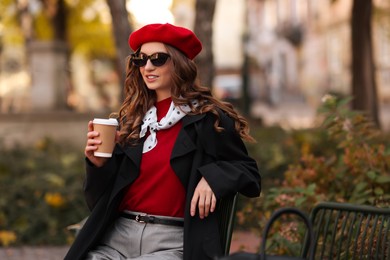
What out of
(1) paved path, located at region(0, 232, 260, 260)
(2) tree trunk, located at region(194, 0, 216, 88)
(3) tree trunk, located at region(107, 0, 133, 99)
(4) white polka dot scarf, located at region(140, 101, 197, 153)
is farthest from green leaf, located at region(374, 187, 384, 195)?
(3) tree trunk, located at region(107, 0, 133, 99)

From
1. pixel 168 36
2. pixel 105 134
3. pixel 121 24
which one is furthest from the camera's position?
pixel 121 24

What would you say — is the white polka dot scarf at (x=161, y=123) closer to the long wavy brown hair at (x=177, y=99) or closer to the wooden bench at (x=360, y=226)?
the long wavy brown hair at (x=177, y=99)

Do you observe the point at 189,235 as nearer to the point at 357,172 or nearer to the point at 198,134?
the point at 198,134

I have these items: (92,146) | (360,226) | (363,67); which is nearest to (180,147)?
(92,146)

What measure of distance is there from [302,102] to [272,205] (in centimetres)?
3655

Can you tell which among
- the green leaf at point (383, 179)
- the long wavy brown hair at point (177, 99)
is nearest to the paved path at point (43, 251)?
the green leaf at point (383, 179)

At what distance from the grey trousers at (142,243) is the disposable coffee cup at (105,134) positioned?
0.35 meters

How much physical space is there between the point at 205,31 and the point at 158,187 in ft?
25.1

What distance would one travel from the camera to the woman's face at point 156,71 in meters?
3.64

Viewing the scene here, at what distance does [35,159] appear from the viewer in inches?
397

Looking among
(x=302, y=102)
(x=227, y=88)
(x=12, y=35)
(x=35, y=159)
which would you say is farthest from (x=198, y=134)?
(x=302, y=102)

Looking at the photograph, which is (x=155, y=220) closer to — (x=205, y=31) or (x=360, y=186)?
(x=360, y=186)

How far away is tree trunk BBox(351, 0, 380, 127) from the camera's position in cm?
1397

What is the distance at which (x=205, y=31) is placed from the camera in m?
11.1
